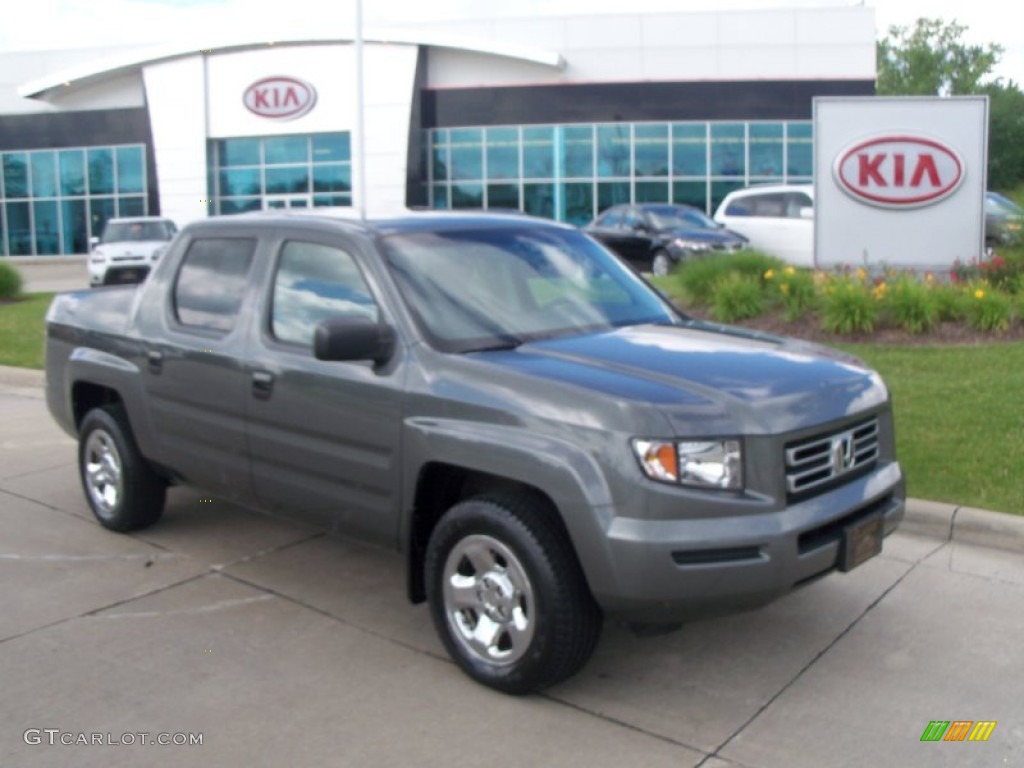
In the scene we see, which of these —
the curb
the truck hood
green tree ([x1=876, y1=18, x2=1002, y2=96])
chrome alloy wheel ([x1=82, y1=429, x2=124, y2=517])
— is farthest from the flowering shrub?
green tree ([x1=876, y1=18, x2=1002, y2=96])

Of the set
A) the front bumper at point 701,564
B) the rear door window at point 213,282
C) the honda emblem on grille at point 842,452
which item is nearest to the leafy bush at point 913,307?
the honda emblem on grille at point 842,452

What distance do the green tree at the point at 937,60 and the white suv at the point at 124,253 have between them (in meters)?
71.1

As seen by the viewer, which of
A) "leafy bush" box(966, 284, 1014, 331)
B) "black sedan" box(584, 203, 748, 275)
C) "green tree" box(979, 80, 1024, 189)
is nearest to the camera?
"leafy bush" box(966, 284, 1014, 331)

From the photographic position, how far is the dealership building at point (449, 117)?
3541 centimetres

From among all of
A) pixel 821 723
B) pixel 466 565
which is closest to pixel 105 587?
pixel 466 565

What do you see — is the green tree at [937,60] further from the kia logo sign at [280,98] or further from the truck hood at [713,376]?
the truck hood at [713,376]

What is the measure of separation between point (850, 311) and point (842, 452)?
23.7 ft

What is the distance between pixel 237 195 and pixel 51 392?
117 ft

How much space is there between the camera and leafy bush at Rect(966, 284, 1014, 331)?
10898 mm

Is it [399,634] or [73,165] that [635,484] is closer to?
[399,634]

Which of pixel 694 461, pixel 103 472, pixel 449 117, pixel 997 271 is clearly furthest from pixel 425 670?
pixel 449 117

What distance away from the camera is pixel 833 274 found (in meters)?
12.9

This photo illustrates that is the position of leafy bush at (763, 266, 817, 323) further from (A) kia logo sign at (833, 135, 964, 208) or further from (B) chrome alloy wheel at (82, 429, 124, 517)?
(B) chrome alloy wheel at (82, 429, 124, 517)

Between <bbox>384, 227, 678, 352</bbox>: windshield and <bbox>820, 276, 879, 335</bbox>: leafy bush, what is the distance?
602cm
